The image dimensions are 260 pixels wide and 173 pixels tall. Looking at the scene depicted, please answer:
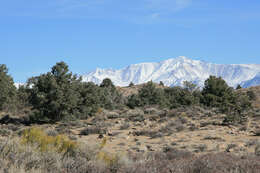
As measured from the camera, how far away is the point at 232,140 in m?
14.3

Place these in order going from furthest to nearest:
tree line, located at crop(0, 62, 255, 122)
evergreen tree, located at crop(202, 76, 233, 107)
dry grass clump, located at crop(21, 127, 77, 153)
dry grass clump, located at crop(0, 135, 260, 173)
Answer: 1. evergreen tree, located at crop(202, 76, 233, 107)
2. tree line, located at crop(0, 62, 255, 122)
3. dry grass clump, located at crop(21, 127, 77, 153)
4. dry grass clump, located at crop(0, 135, 260, 173)

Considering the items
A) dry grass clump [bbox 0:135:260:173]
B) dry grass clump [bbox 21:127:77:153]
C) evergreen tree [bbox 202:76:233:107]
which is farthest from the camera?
evergreen tree [bbox 202:76:233:107]

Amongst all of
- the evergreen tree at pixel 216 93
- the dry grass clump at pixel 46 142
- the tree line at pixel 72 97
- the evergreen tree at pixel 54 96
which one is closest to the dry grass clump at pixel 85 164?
the dry grass clump at pixel 46 142

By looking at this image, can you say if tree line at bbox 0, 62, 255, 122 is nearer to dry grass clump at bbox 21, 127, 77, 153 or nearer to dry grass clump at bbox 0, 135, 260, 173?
dry grass clump at bbox 0, 135, 260, 173

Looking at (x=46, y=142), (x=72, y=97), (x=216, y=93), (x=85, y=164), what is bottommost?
(x=85, y=164)

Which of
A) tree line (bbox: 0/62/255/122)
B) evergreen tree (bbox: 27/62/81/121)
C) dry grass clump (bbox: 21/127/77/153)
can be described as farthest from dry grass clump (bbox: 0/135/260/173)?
evergreen tree (bbox: 27/62/81/121)

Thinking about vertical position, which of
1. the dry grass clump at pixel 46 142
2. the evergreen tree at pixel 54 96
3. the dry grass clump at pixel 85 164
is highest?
the evergreen tree at pixel 54 96

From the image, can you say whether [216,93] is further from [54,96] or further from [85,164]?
[85,164]

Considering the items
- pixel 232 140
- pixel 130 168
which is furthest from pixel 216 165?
pixel 232 140

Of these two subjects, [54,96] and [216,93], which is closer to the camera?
[54,96]

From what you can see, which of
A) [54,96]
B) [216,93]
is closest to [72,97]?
[54,96]

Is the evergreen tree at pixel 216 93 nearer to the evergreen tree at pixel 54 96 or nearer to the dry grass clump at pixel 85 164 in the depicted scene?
the evergreen tree at pixel 54 96

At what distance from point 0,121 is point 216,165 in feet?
78.0

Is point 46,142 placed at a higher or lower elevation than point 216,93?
lower
